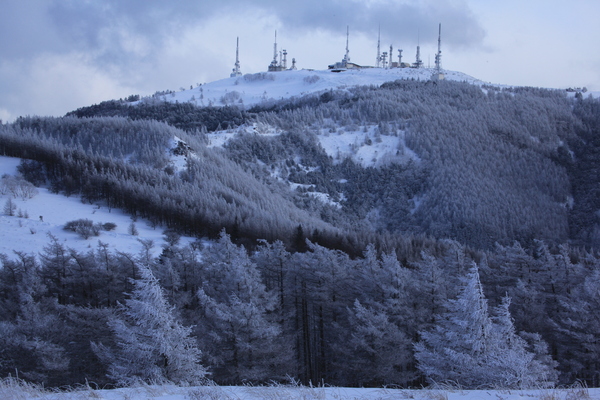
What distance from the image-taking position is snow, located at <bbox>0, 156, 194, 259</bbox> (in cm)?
4781

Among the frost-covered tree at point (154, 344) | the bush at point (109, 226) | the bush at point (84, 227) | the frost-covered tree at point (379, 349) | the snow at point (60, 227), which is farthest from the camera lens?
the bush at point (109, 226)

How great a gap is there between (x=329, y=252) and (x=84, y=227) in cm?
3213

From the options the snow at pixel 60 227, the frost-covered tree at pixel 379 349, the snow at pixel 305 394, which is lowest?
the frost-covered tree at pixel 379 349

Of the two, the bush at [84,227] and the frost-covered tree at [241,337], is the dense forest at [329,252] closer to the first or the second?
the frost-covered tree at [241,337]

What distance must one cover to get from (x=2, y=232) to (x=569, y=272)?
175ft

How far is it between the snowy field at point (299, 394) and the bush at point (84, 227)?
4326 cm

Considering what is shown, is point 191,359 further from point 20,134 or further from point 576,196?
point 576,196

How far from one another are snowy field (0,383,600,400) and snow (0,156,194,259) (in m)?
33.7

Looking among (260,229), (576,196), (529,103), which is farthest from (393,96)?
(260,229)

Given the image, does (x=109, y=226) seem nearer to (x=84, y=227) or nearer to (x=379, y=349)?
(x=84, y=227)

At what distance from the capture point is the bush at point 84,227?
51656 millimetres

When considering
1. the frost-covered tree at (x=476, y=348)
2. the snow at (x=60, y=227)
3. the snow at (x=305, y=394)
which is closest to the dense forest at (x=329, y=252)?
the frost-covered tree at (x=476, y=348)

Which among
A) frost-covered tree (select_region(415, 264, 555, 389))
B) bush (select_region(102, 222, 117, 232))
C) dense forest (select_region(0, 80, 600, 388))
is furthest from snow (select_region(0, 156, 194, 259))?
frost-covered tree (select_region(415, 264, 555, 389))

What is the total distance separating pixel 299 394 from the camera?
10.8 meters
